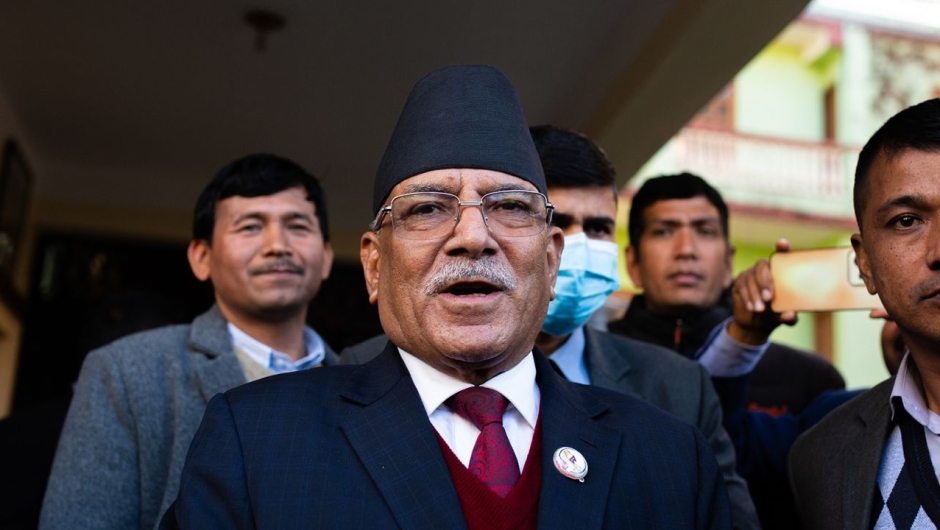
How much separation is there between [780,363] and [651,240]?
2.37ft

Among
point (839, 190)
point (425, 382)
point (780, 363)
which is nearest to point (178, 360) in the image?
point (425, 382)

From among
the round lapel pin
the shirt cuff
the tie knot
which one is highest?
the shirt cuff

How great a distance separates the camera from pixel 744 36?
12.9ft

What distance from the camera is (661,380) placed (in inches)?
104

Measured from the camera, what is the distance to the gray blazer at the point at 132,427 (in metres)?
2.37

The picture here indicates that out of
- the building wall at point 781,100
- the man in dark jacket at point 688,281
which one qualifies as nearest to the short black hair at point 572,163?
the man in dark jacket at point 688,281

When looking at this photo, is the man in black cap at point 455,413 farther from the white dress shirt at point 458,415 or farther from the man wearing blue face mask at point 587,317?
the man wearing blue face mask at point 587,317

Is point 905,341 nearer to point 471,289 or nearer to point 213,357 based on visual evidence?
point 471,289

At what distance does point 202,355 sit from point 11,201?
3.37 meters

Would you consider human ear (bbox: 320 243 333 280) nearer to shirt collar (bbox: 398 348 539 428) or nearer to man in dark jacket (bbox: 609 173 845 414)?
man in dark jacket (bbox: 609 173 845 414)

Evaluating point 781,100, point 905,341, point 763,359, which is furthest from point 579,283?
point 781,100

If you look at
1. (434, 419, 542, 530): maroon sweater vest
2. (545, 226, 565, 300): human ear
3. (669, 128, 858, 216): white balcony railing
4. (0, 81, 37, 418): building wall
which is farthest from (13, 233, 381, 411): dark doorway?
(669, 128, 858, 216): white balcony railing

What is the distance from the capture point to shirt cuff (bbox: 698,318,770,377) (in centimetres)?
283

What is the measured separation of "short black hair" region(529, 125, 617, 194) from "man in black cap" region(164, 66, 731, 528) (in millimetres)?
712
